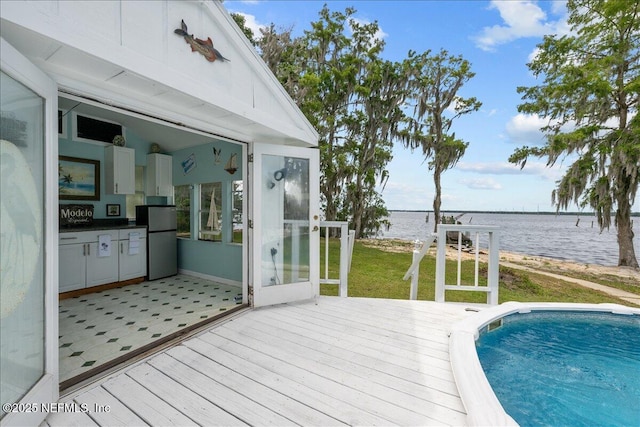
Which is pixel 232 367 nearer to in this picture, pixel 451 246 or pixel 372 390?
pixel 372 390

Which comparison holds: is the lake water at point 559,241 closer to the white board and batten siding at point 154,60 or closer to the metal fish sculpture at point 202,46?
the white board and batten siding at point 154,60

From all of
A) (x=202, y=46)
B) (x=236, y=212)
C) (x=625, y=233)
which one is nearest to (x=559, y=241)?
(x=625, y=233)

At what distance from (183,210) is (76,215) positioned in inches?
60.3

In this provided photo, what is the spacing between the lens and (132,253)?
471 cm

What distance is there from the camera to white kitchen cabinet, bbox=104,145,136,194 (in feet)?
15.7

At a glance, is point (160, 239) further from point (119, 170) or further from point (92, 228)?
point (119, 170)

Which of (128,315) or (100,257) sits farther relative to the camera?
(100,257)

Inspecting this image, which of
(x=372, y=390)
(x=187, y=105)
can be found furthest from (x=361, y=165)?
(x=372, y=390)

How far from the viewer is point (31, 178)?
4.99 ft

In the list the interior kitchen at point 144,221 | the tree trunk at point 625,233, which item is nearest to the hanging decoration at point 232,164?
the interior kitchen at point 144,221

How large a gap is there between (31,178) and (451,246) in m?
14.5

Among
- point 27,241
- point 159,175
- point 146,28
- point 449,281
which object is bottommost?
point 449,281

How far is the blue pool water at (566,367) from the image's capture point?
6.34 ft

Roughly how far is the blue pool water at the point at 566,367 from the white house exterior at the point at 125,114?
2.18m
